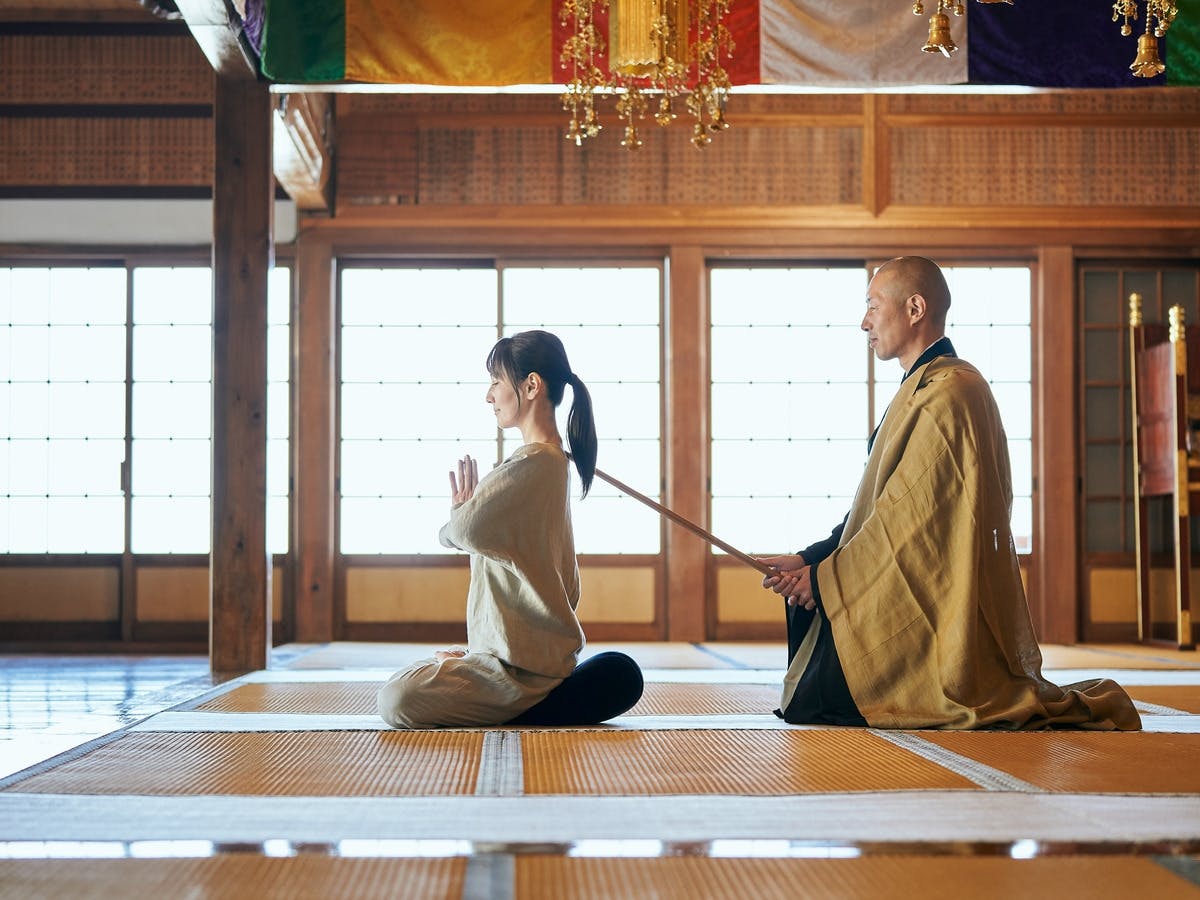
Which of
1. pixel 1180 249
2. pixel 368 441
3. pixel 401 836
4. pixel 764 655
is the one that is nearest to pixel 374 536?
pixel 368 441

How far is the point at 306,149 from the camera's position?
19.3 ft

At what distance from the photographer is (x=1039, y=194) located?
22.2 feet

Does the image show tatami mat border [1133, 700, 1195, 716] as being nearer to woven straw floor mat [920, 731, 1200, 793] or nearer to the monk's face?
woven straw floor mat [920, 731, 1200, 793]

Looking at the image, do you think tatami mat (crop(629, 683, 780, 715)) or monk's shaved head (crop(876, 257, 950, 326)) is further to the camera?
tatami mat (crop(629, 683, 780, 715))

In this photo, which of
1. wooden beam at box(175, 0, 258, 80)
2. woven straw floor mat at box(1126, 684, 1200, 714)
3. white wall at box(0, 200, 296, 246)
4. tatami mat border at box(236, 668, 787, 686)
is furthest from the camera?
white wall at box(0, 200, 296, 246)

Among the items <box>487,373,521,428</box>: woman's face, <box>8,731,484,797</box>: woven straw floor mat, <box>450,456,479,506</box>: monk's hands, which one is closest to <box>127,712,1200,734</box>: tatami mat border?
<box>8,731,484,797</box>: woven straw floor mat

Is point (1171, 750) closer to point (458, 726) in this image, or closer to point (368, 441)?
point (458, 726)

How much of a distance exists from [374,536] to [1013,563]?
168 inches

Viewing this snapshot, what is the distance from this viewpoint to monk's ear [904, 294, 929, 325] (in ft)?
11.0

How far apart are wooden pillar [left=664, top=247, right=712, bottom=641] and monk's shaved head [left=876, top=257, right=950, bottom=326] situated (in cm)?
338

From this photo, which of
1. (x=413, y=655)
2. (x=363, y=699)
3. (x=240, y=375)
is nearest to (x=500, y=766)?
(x=363, y=699)

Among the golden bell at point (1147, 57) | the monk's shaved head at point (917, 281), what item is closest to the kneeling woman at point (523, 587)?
the monk's shaved head at point (917, 281)

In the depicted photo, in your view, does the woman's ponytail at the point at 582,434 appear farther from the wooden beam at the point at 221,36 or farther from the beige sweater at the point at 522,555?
the wooden beam at the point at 221,36

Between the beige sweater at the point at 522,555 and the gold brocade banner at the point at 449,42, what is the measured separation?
2291mm
